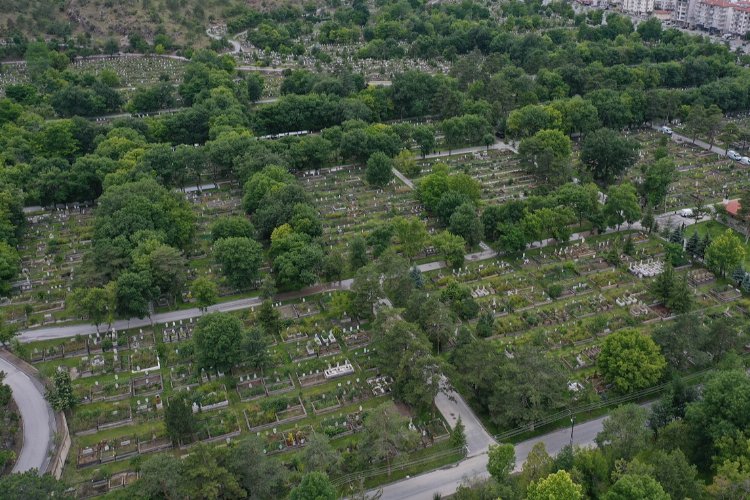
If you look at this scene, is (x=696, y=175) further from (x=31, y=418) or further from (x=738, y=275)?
(x=31, y=418)

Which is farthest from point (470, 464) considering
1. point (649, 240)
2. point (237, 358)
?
point (649, 240)

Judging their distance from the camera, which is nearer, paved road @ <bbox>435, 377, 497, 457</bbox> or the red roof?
paved road @ <bbox>435, 377, 497, 457</bbox>

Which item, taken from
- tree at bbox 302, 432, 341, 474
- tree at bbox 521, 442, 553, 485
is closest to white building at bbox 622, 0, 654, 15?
tree at bbox 521, 442, 553, 485

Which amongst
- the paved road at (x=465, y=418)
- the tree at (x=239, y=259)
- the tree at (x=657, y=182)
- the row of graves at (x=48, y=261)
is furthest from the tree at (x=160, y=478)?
the tree at (x=657, y=182)

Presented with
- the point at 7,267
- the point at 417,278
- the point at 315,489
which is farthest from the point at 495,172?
the point at 315,489

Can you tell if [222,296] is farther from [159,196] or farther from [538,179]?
[538,179]

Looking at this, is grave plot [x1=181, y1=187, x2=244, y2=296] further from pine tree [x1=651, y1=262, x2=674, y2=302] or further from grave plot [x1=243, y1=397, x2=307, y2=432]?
pine tree [x1=651, y1=262, x2=674, y2=302]
